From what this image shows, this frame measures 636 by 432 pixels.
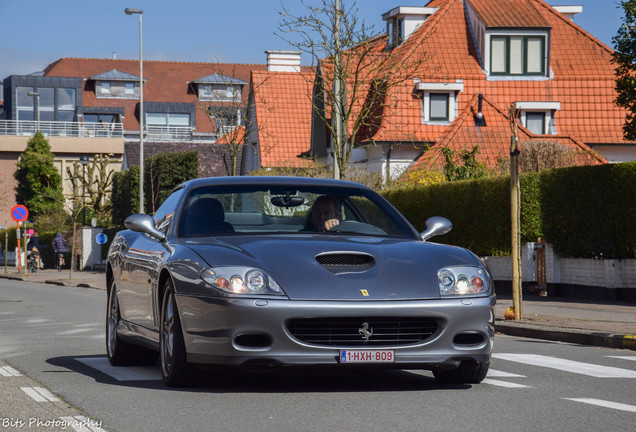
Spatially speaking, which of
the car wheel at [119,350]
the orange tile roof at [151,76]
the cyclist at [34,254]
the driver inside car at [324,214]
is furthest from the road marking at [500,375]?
the orange tile roof at [151,76]

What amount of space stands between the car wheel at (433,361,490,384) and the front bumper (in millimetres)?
540

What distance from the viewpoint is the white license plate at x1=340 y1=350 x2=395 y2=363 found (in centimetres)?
775

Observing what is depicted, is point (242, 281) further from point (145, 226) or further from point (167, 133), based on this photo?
point (167, 133)

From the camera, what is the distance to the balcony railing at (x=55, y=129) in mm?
92125

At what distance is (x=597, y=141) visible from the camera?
4528 cm

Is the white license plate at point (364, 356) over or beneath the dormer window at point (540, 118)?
beneath

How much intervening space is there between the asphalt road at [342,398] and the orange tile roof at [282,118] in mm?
43401

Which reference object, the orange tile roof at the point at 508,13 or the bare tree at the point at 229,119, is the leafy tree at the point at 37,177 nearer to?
the bare tree at the point at 229,119

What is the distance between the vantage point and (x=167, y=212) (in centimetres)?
973

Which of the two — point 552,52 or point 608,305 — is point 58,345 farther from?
point 552,52

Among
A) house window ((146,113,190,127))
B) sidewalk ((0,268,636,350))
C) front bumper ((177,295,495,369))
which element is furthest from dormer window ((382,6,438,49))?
house window ((146,113,190,127))

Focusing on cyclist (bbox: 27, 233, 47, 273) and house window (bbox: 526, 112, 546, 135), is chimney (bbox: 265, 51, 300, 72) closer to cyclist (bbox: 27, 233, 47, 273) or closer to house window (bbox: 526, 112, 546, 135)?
cyclist (bbox: 27, 233, 47, 273)

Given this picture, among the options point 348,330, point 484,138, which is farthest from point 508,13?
point 348,330

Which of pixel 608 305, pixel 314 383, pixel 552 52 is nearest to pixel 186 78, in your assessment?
pixel 552 52
